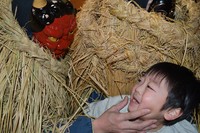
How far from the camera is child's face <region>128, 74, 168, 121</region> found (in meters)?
0.98

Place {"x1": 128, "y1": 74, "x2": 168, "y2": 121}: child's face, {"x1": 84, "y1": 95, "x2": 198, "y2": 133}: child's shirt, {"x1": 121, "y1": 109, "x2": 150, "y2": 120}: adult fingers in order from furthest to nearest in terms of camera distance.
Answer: {"x1": 84, "y1": 95, "x2": 198, "y2": 133}: child's shirt
{"x1": 128, "y1": 74, "x2": 168, "y2": 121}: child's face
{"x1": 121, "y1": 109, "x2": 150, "y2": 120}: adult fingers

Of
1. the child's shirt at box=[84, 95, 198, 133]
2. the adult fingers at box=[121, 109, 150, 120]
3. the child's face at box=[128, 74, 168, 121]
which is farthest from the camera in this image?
the child's shirt at box=[84, 95, 198, 133]

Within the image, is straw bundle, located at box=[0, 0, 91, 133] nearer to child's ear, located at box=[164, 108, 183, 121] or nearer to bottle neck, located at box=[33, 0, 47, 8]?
bottle neck, located at box=[33, 0, 47, 8]

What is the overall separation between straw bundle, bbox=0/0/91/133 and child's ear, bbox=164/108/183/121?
0.99ft

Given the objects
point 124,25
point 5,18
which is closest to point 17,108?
point 5,18

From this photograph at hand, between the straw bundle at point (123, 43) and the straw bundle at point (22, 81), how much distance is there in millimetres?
147

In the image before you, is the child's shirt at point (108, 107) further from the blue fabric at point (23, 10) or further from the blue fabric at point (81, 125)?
the blue fabric at point (23, 10)

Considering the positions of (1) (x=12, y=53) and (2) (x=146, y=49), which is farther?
(2) (x=146, y=49)

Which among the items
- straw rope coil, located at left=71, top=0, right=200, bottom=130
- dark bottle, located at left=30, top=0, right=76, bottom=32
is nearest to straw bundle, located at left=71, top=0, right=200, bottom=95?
straw rope coil, located at left=71, top=0, right=200, bottom=130

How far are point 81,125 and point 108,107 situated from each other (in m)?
0.16

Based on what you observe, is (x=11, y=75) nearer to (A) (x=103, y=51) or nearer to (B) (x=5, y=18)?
(B) (x=5, y=18)

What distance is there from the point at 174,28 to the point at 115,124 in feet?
1.14

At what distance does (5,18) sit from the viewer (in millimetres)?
928

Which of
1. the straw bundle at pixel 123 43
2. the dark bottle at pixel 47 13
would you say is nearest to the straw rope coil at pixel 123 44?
the straw bundle at pixel 123 43
